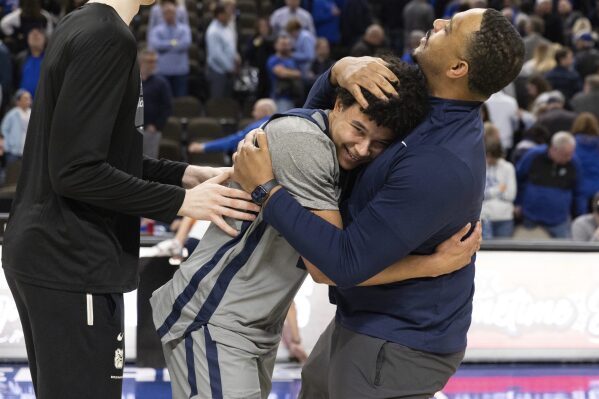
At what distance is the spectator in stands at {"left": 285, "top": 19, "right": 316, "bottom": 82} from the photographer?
41.4 feet

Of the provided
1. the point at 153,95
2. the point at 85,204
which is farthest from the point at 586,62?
the point at 85,204

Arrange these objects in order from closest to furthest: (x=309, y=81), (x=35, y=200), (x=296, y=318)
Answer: (x=35, y=200)
(x=296, y=318)
(x=309, y=81)

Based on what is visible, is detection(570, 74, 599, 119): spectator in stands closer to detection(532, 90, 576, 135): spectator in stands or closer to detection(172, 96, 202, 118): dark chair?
detection(532, 90, 576, 135): spectator in stands

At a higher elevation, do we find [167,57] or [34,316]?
[34,316]

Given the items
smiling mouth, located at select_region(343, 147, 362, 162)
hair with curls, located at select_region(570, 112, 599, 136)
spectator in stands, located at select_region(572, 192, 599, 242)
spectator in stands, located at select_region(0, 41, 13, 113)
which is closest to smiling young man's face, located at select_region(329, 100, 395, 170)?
smiling mouth, located at select_region(343, 147, 362, 162)

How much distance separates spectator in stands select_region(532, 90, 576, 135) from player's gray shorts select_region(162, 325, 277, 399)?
26.1 ft

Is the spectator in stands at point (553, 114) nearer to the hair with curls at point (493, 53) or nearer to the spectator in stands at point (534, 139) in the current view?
the spectator in stands at point (534, 139)

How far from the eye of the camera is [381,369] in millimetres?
3035

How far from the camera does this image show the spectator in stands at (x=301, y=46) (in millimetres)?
12617

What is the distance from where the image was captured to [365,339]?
3.07 m

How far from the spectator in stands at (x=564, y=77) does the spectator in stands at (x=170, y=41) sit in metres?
4.39

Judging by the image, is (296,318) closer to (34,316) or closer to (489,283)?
(489,283)

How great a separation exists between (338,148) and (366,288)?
43cm

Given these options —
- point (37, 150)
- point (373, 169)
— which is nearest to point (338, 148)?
point (373, 169)
